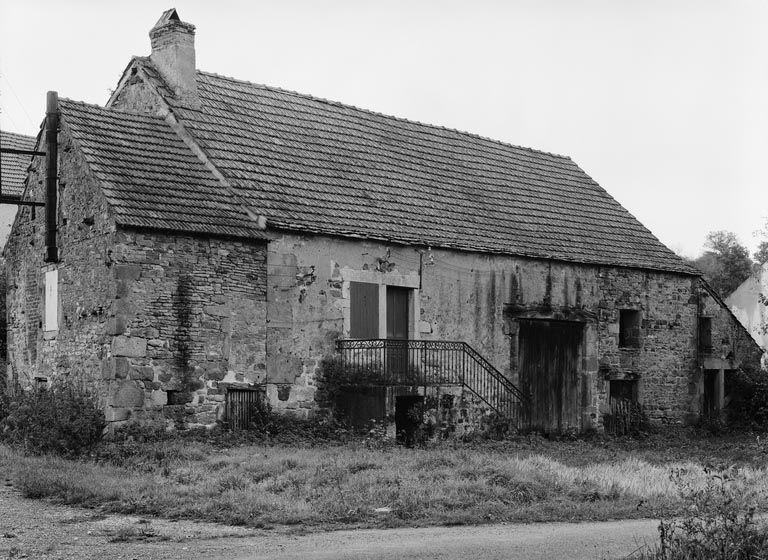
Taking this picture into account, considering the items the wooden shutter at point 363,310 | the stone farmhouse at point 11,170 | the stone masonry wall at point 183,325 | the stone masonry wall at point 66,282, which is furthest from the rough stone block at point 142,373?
the stone farmhouse at point 11,170

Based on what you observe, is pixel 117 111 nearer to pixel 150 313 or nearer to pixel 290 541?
pixel 150 313

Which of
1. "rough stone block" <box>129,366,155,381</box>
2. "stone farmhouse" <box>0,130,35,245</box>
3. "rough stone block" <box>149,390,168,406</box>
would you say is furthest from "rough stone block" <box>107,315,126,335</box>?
"stone farmhouse" <box>0,130,35,245</box>

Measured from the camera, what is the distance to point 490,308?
83.0 ft

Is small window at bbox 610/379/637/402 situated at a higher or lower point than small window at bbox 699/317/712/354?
lower

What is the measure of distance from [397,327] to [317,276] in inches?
97.5

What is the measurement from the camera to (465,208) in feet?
87.8

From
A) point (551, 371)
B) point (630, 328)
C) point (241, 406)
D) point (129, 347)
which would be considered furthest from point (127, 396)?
point (630, 328)

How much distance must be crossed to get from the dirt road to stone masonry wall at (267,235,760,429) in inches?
343

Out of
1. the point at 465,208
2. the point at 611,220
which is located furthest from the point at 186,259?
the point at 611,220

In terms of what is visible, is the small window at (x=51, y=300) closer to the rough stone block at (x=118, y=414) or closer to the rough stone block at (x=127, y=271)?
the rough stone block at (x=127, y=271)

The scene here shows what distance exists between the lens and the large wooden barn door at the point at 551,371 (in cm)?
2614

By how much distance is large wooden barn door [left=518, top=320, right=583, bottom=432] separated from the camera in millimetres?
26141

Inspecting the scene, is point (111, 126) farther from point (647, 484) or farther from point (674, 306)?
point (674, 306)

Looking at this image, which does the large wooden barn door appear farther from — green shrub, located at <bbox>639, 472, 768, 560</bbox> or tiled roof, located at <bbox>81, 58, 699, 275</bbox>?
green shrub, located at <bbox>639, 472, 768, 560</bbox>
